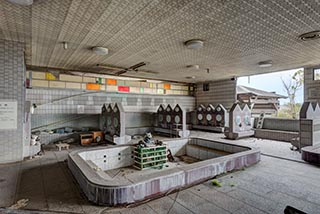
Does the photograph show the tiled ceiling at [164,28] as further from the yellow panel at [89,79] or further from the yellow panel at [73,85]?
the yellow panel at [89,79]

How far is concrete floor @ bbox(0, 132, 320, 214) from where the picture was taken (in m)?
2.45

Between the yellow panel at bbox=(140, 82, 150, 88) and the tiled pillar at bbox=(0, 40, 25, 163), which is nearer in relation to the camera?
the tiled pillar at bbox=(0, 40, 25, 163)

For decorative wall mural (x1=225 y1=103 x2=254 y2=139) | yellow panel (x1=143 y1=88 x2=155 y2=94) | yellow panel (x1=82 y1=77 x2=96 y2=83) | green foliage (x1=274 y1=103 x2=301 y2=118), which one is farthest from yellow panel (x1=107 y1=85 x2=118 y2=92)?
green foliage (x1=274 y1=103 x2=301 y2=118)

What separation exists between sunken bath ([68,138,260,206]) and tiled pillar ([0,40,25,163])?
5.29 ft

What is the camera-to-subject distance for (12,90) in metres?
4.42

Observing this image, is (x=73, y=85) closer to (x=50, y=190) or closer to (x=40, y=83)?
(x=40, y=83)

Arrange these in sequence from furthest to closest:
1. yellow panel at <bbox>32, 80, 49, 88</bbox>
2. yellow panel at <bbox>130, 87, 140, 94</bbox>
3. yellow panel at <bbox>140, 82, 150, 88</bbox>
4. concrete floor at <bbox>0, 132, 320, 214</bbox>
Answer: yellow panel at <bbox>140, 82, 150, 88</bbox> → yellow panel at <bbox>130, 87, 140, 94</bbox> → yellow panel at <bbox>32, 80, 49, 88</bbox> → concrete floor at <bbox>0, 132, 320, 214</bbox>

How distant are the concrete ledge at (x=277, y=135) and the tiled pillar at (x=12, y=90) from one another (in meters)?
8.64

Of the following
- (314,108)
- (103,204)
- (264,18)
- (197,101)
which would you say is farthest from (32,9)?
(197,101)

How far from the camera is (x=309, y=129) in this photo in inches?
215

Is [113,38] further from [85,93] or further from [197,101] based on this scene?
[197,101]

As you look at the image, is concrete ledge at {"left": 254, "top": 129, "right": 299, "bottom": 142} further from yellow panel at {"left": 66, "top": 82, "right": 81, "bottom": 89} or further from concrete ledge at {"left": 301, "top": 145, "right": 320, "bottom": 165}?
yellow panel at {"left": 66, "top": 82, "right": 81, "bottom": 89}

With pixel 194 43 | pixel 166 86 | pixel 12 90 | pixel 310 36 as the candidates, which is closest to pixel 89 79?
pixel 12 90

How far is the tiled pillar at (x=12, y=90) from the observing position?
4316 millimetres
